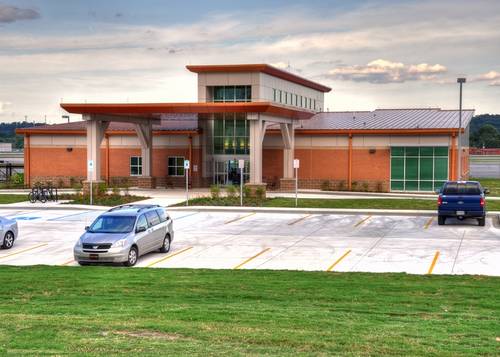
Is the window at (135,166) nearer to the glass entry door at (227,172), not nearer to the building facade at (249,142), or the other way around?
the building facade at (249,142)

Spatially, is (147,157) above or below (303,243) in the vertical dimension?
above

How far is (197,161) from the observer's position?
55469mm

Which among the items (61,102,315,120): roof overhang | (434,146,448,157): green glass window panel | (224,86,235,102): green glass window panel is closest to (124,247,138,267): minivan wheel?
(61,102,315,120): roof overhang

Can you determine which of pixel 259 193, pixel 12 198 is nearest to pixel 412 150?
Result: pixel 259 193

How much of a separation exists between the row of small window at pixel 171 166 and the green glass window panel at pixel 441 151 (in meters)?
18.8

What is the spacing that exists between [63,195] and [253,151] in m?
12.1

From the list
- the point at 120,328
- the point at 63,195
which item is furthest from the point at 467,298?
the point at 63,195

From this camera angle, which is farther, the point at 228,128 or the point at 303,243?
the point at 228,128

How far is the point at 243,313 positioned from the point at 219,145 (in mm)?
43360

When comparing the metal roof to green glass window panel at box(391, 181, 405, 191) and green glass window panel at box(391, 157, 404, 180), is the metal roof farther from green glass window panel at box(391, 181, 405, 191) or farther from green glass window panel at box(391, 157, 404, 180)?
green glass window panel at box(391, 181, 405, 191)

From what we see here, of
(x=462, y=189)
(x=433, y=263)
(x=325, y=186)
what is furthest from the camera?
(x=325, y=186)

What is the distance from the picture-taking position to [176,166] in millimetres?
56031

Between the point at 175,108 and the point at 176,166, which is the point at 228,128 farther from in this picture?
the point at 175,108

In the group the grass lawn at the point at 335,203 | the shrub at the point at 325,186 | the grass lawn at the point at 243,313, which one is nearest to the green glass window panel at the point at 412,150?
the shrub at the point at 325,186
